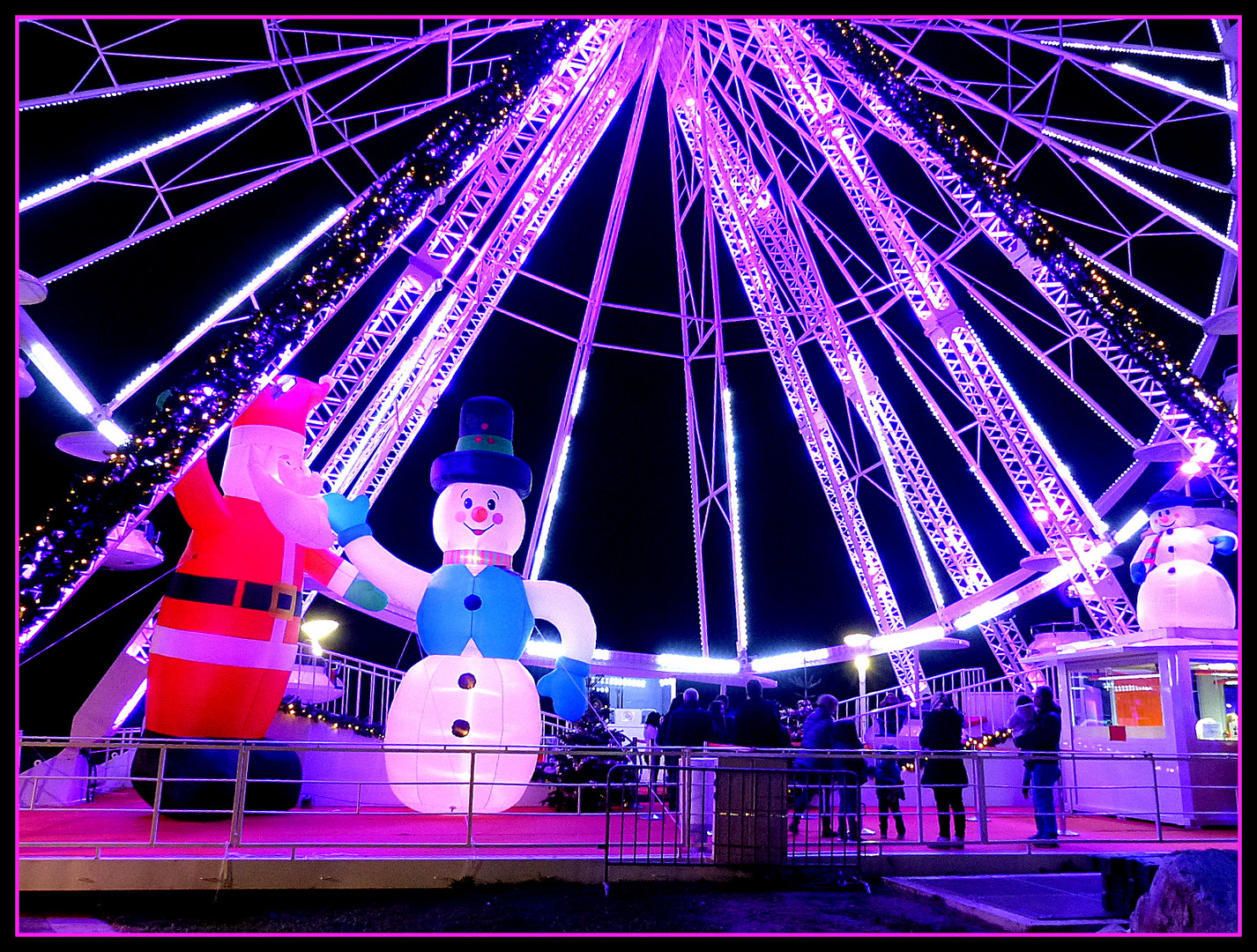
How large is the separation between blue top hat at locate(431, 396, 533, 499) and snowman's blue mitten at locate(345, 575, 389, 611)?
4.96ft

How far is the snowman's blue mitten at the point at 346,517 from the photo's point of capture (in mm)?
11492

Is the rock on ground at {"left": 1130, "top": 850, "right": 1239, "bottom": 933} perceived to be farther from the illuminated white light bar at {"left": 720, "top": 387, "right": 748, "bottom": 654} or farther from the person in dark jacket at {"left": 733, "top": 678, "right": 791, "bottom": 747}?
the illuminated white light bar at {"left": 720, "top": 387, "right": 748, "bottom": 654}

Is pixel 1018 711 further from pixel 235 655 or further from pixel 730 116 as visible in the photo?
pixel 730 116

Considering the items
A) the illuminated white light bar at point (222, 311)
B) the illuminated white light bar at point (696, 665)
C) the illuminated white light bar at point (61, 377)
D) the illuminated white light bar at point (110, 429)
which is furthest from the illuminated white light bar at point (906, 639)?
the illuminated white light bar at point (61, 377)

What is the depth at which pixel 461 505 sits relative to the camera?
11656 mm

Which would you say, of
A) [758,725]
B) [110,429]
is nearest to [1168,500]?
[758,725]

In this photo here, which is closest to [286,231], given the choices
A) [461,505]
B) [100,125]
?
[100,125]

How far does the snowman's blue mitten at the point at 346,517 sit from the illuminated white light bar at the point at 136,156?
421 centimetres

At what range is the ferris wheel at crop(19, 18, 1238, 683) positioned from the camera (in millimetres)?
10016

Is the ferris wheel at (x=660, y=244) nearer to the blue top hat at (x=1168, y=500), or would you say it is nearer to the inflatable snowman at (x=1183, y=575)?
the blue top hat at (x=1168, y=500)

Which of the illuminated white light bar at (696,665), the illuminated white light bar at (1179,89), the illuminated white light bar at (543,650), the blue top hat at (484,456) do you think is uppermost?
the illuminated white light bar at (1179,89)

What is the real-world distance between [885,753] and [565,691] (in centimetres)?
406

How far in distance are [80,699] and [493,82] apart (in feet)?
36.3
